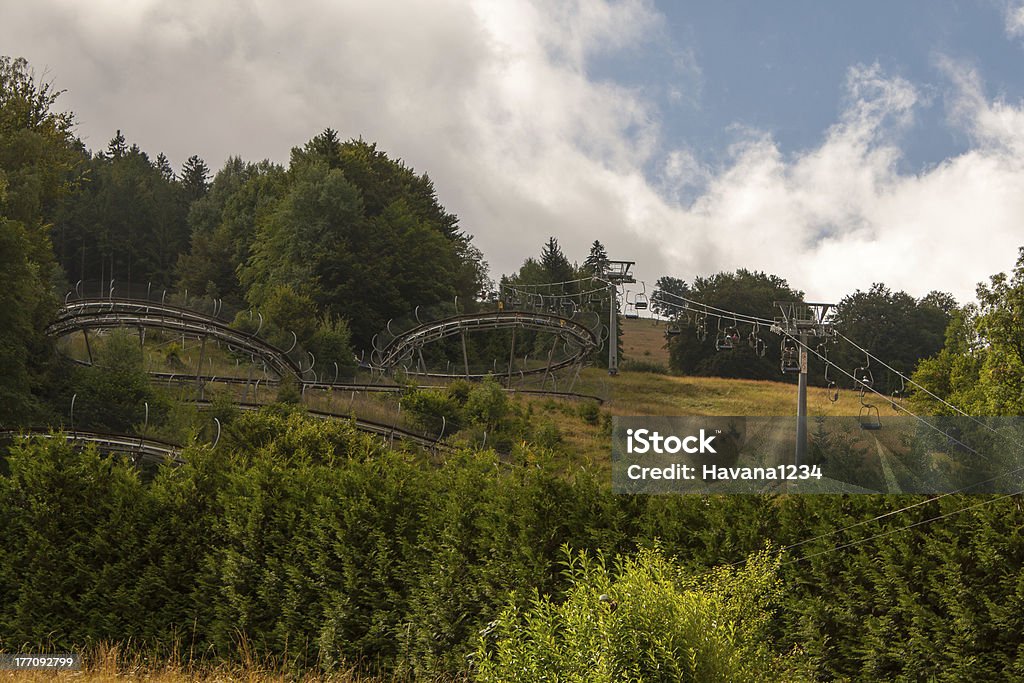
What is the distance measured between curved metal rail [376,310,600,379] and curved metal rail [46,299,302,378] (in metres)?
8.35

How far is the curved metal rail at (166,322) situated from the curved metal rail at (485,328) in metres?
8.35

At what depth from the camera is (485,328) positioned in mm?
50906

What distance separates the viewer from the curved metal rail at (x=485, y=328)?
50.4m

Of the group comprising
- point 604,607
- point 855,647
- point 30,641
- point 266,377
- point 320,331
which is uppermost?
point 320,331

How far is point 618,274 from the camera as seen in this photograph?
50.6 metres

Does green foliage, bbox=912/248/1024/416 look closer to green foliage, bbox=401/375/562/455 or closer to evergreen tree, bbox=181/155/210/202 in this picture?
green foliage, bbox=401/375/562/455

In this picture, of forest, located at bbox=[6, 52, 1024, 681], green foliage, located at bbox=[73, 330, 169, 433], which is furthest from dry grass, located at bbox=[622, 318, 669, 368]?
forest, located at bbox=[6, 52, 1024, 681]

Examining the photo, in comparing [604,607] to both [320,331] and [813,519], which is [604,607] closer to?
[813,519]

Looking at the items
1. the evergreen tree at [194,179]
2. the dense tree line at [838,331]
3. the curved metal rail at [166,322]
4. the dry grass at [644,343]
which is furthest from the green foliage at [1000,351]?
the evergreen tree at [194,179]

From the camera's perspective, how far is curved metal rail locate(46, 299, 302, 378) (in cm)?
4047

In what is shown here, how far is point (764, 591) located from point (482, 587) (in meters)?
2.88

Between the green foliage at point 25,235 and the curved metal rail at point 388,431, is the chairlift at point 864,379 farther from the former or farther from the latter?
the green foliage at point 25,235

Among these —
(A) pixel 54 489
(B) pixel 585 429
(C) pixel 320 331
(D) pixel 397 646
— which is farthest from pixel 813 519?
(C) pixel 320 331

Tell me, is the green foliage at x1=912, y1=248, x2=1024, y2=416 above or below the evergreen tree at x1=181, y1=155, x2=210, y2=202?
below
